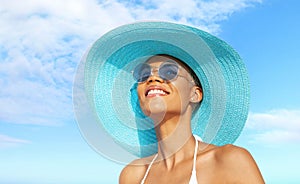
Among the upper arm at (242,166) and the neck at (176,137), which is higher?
the neck at (176,137)

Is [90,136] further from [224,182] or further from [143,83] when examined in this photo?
[224,182]

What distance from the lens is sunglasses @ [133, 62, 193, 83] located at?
335 cm

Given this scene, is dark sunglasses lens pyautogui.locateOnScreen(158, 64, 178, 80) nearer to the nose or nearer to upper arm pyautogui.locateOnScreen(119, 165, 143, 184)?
the nose

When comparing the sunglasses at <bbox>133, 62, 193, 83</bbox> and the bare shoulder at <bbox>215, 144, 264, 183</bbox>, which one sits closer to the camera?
the bare shoulder at <bbox>215, 144, 264, 183</bbox>

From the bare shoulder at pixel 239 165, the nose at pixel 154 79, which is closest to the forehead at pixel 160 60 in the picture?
the nose at pixel 154 79

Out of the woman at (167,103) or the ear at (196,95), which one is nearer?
the woman at (167,103)

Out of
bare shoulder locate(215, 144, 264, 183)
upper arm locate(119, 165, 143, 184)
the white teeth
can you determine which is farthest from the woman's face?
upper arm locate(119, 165, 143, 184)

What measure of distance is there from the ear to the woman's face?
0.07 metres

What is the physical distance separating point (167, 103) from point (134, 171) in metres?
0.81

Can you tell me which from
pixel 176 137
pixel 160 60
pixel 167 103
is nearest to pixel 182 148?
pixel 176 137

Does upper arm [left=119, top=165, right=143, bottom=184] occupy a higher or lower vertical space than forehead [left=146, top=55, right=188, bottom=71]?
lower

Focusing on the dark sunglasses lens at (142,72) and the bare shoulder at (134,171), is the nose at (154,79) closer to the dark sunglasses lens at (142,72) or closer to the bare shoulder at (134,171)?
the dark sunglasses lens at (142,72)

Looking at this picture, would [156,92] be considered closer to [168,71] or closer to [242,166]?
[168,71]

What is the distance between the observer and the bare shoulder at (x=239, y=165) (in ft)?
9.80
